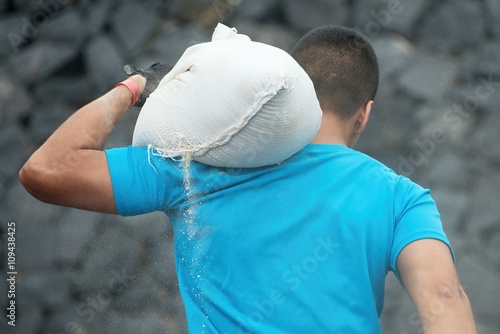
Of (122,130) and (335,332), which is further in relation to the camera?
(122,130)

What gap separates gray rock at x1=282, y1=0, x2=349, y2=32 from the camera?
15.3ft

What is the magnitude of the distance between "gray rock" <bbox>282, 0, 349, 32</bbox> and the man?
266cm

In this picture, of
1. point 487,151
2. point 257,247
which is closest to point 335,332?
point 257,247

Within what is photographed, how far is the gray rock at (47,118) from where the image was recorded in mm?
4902

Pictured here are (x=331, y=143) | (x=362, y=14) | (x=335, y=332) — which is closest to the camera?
(x=335, y=332)

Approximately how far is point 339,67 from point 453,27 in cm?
239

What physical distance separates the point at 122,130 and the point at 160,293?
0.88 m

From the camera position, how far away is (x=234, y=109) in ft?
6.45

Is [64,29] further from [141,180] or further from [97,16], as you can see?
[141,180]

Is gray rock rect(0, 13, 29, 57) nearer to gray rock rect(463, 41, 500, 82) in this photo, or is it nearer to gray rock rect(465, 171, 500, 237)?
gray rock rect(463, 41, 500, 82)

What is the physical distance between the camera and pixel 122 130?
480 cm

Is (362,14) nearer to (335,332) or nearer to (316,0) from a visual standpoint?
(316,0)

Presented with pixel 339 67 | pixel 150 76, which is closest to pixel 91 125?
pixel 150 76

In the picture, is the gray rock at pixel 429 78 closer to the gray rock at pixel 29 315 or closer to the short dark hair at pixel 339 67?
the short dark hair at pixel 339 67
